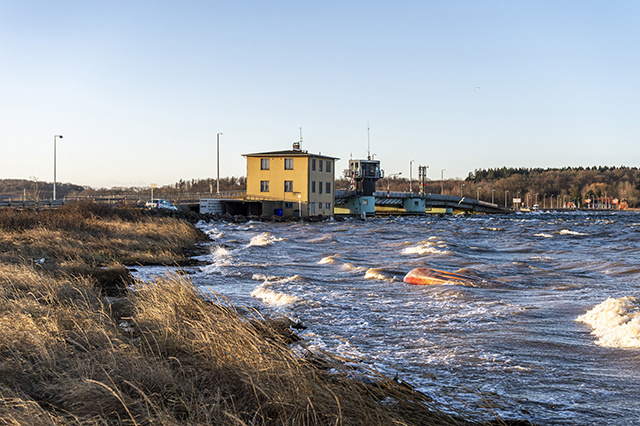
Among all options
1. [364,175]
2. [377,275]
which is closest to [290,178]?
[364,175]

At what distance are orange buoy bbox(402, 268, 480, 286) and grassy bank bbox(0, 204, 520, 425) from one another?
7.36m

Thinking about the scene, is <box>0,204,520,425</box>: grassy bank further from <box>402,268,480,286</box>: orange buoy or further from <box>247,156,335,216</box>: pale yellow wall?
<box>247,156,335,216</box>: pale yellow wall

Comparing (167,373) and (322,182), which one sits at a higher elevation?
(322,182)

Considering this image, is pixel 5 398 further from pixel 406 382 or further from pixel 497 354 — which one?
pixel 497 354

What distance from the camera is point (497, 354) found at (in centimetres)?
799

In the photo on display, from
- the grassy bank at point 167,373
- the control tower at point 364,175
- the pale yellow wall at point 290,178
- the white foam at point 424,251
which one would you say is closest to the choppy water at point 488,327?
the grassy bank at point 167,373

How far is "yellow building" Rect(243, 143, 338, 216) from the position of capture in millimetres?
65500

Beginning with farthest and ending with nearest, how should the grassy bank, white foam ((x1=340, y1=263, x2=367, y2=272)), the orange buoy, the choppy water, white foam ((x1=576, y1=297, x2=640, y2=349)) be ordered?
white foam ((x1=340, y1=263, x2=367, y2=272)) → the orange buoy → white foam ((x1=576, y1=297, x2=640, y2=349)) → the choppy water → the grassy bank

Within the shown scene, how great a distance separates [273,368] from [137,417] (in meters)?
1.36

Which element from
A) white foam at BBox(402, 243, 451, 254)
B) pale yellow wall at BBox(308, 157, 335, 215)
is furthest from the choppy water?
pale yellow wall at BBox(308, 157, 335, 215)

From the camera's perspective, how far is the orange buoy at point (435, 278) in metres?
15.5

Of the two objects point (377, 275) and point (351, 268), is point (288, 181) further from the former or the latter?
point (377, 275)

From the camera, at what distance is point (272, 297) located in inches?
497

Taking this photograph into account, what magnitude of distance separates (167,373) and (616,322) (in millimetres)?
8118
